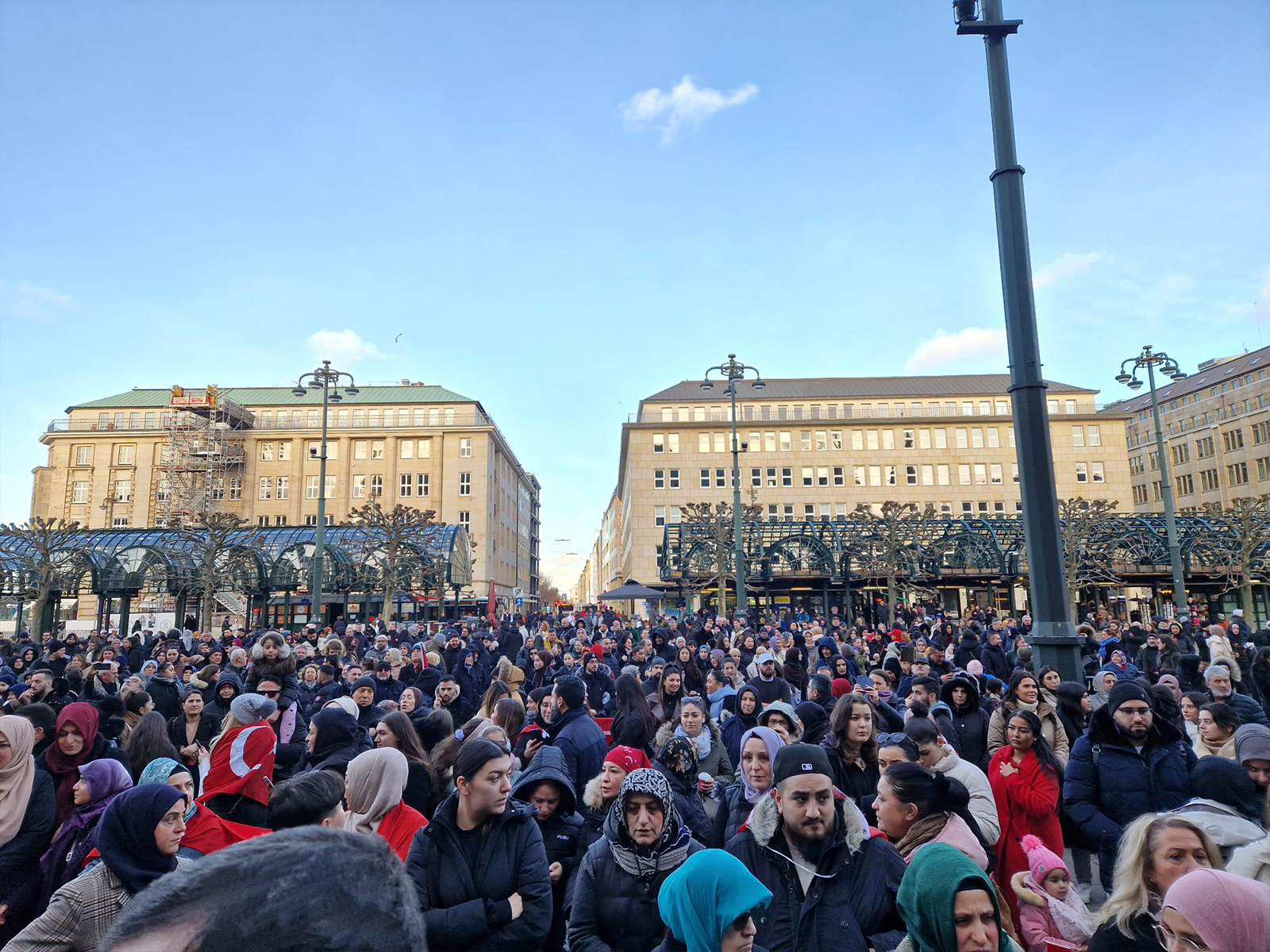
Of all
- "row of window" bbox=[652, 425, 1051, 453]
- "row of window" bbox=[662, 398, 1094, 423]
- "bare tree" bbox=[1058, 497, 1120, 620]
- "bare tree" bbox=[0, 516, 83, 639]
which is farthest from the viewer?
"row of window" bbox=[662, 398, 1094, 423]

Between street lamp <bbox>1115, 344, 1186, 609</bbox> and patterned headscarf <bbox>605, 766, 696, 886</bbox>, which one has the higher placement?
street lamp <bbox>1115, 344, 1186, 609</bbox>

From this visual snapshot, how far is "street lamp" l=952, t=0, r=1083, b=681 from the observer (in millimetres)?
6203

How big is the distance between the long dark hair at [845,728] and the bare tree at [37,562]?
107ft

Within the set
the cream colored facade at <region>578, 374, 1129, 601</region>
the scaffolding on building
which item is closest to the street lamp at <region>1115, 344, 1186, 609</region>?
the cream colored facade at <region>578, 374, 1129, 601</region>

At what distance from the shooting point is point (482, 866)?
346cm

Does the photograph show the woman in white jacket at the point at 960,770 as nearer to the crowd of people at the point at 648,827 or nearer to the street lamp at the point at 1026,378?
the crowd of people at the point at 648,827

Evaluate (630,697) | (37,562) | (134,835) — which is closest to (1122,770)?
(630,697)

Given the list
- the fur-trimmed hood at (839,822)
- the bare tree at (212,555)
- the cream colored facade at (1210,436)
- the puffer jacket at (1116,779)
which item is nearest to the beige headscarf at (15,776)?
the fur-trimmed hood at (839,822)

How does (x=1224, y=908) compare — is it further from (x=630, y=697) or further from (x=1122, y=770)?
(x=630, y=697)

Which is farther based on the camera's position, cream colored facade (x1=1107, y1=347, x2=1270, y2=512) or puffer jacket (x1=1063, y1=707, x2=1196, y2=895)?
cream colored facade (x1=1107, y1=347, x2=1270, y2=512)

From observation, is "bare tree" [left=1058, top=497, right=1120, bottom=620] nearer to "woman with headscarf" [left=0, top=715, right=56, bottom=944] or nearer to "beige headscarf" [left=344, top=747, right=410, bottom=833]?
"beige headscarf" [left=344, top=747, right=410, bottom=833]

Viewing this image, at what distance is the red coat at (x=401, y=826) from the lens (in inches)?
153

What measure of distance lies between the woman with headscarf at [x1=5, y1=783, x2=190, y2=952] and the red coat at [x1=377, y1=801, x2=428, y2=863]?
3.29 feet

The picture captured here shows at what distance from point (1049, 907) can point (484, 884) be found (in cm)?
250
